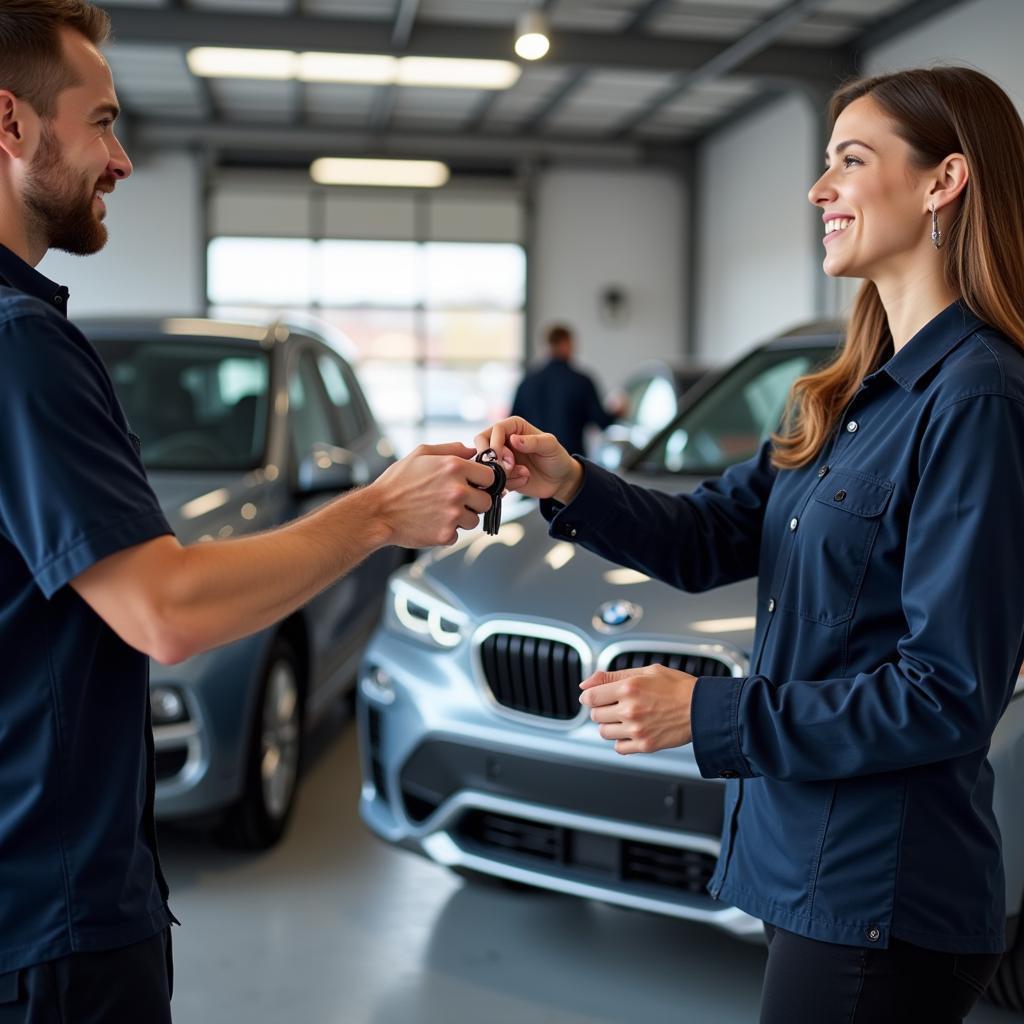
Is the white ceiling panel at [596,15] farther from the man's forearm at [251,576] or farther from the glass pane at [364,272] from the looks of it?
the man's forearm at [251,576]

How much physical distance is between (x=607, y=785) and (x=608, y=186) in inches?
576

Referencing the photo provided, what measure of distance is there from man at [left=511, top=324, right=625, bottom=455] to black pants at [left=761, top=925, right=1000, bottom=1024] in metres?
6.91

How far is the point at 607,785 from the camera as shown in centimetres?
272

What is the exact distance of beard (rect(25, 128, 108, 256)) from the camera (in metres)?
1.34

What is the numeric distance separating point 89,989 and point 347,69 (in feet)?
39.4

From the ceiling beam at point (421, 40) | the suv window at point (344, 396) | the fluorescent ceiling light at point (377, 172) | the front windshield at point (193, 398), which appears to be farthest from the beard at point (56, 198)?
the fluorescent ceiling light at point (377, 172)

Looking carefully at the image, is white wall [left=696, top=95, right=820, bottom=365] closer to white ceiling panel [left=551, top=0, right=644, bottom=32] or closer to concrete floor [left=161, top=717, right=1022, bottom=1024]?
white ceiling panel [left=551, top=0, right=644, bottom=32]

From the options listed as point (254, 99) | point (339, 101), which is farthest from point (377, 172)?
point (254, 99)

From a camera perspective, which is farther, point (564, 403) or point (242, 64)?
point (242, 64)

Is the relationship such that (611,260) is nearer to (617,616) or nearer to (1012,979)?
(617,616)

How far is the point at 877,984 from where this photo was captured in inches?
56.0

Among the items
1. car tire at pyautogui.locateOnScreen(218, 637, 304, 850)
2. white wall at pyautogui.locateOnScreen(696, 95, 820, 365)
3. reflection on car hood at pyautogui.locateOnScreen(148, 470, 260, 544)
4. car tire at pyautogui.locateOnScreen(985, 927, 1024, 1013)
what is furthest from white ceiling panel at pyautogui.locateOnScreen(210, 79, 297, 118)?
car tire at pyautogui.locateOnScreen(985, 927, 1024, 1013)

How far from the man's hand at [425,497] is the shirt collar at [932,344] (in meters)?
0.55

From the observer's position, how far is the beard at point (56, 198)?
134 cm
